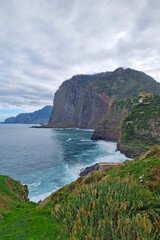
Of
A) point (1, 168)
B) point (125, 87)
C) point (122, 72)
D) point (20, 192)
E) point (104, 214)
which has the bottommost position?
point (1, 168)

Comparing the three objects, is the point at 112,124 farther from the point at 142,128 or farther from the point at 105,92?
the point at 105,92

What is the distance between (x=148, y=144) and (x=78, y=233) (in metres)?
44.7

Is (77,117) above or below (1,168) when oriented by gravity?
above

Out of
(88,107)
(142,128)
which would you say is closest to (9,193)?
(142,128)

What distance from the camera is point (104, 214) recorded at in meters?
4.84

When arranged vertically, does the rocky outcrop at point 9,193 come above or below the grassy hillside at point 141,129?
below

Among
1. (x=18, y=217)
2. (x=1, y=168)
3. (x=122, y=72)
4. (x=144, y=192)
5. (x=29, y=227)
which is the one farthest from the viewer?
(x=122, y=72)

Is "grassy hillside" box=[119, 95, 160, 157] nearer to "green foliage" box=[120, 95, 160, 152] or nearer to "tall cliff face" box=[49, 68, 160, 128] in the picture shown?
"green foliage" box=[120, 95, 160, 152]

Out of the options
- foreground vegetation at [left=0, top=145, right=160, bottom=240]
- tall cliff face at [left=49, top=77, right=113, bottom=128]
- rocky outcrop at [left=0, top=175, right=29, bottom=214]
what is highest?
tall cliff face at [left=49, top=77, right=113, bottom=128]

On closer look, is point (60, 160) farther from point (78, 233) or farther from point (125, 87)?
point (125, 87)

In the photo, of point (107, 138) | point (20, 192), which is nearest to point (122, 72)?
point (107, 138)

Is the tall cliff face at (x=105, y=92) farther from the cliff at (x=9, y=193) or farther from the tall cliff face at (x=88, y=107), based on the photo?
the cliff at (x=9, y=193)

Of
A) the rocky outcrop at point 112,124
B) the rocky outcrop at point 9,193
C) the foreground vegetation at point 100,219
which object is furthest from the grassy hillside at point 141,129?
the foreground vegetation at point 100,219

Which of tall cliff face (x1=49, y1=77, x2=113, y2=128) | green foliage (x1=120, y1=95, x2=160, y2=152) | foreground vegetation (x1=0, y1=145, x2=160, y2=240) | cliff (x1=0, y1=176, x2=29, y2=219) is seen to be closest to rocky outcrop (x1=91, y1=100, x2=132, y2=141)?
green foliage (x1=120, y1=95, x2=160, y2=152)
